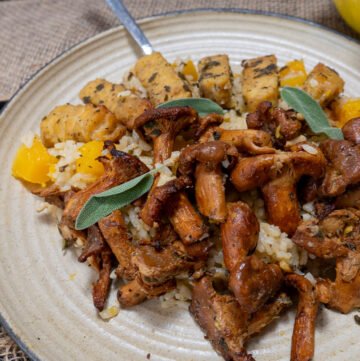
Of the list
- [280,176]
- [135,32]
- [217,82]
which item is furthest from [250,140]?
[135,32]

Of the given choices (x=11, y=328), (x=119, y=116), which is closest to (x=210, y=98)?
(x=119, y=116)

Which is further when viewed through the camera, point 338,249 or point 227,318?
point 338,249

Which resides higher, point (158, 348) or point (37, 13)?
point (37, 13)

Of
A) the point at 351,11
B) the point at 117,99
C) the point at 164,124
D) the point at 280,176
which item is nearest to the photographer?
the point at 280,176

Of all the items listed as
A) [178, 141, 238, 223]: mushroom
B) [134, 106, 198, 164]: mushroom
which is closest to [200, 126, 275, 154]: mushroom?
[178, 141, 238, 223]: mushroom

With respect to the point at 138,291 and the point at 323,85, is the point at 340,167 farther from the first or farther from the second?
the point at 138,291

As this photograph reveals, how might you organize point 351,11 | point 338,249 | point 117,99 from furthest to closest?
point 351,11, point 117,99, point 338,249

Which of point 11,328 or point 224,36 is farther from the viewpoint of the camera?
point 224,36

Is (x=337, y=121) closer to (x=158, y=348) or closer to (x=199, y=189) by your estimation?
(x=199, y=189)
